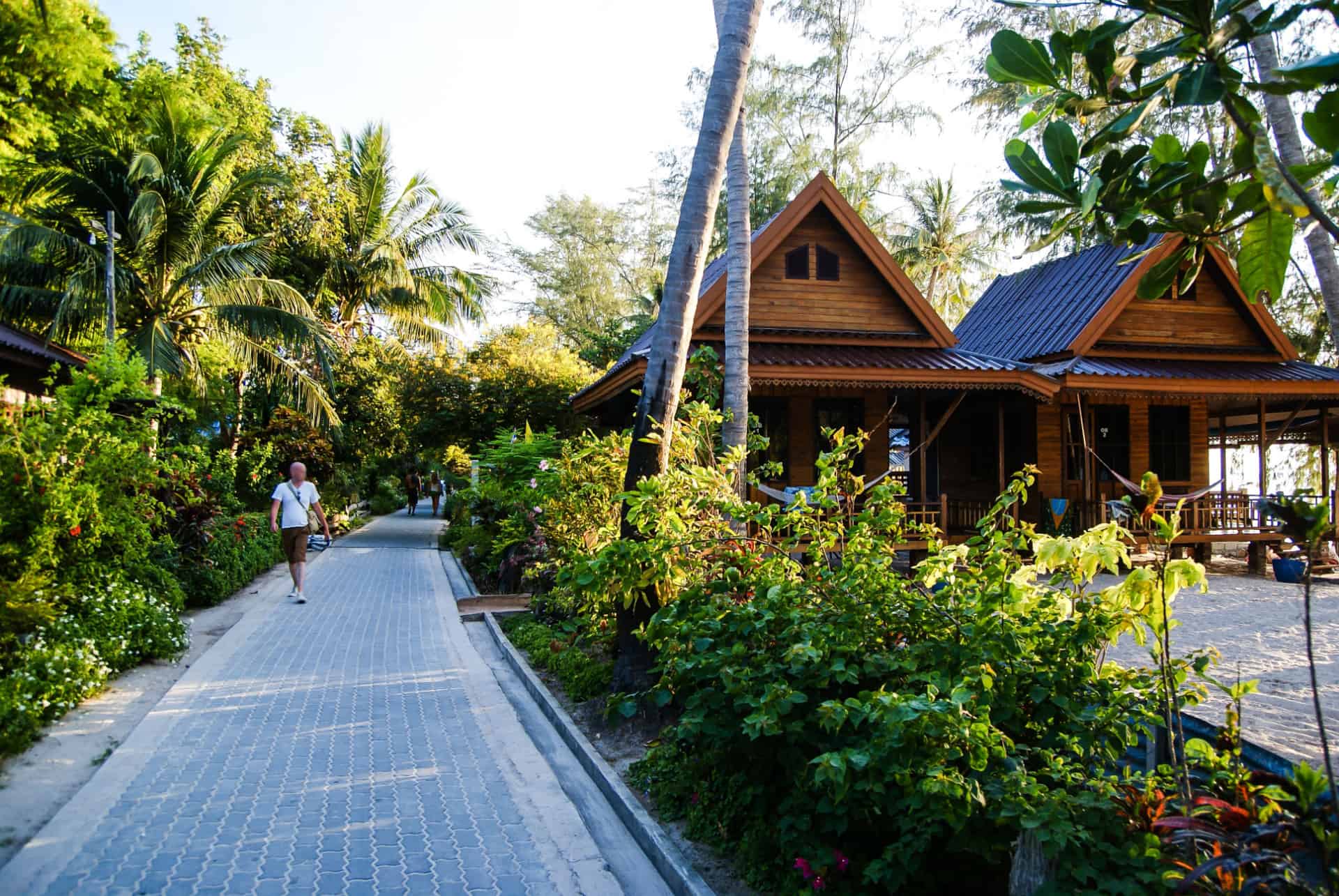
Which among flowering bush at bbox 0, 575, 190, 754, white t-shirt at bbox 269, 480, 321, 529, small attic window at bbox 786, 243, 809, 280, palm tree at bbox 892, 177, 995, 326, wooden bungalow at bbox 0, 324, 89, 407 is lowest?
flowering bush at bbox 0, 575, 190, 754

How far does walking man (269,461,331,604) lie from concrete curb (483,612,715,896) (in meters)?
5.74

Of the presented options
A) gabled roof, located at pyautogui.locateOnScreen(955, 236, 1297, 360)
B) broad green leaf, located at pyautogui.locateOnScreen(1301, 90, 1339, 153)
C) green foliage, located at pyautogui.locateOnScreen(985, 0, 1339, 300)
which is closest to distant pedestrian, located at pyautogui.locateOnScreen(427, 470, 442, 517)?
A: gabled roof, located at pyautogui.locateOnScreen(955, 236, 1297, 360)

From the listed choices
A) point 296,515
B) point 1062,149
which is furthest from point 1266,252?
point 296,515

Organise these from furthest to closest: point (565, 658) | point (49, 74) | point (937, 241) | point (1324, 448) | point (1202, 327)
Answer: point (937, 241) < point (49, 74) < point (1202, 327) < point (1324, 448) < point (565, 658)

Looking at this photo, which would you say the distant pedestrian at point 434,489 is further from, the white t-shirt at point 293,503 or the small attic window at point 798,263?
the white t-shirt at point 293,503

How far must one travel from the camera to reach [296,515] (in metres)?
12.2

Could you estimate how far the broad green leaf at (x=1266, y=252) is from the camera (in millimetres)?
2162

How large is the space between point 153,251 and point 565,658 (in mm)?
14073

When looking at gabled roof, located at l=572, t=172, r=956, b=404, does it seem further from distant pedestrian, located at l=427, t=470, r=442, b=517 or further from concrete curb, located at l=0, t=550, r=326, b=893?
distant pedestrian, located at l=427, t=470, r=442, b=517

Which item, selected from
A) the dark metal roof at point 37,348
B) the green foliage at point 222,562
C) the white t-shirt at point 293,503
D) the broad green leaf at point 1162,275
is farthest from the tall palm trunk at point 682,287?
the dark metal roof at point 37,348

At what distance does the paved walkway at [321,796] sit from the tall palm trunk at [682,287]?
120cm

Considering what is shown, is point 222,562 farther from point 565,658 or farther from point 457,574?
point 565,658

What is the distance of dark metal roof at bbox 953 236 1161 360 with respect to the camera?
1791 centimetres

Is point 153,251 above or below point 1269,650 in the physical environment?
above
